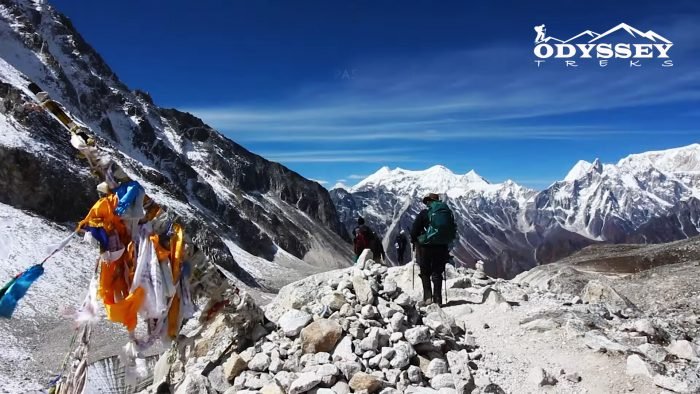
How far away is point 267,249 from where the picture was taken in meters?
142

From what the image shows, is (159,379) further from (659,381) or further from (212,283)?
(659,381)

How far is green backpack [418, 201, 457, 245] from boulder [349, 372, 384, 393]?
199 inches

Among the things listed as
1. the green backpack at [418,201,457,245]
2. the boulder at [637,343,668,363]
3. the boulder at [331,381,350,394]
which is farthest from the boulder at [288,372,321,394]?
the boulder at [637,343,668,363]

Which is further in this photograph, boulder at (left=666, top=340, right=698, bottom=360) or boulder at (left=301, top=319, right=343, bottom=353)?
boulder at (left=666, top=340, right=698, bottom=360)

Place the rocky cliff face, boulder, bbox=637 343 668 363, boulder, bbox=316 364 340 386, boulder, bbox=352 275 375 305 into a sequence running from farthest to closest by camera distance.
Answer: the rocky cliff face → boulder, bbox=352 275 375 305 → boulder, bbox=637 343 668 363 → boulder, bbox=316 364 340 386

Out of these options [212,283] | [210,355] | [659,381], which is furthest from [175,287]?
[659,381]

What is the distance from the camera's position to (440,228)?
12.8 meters

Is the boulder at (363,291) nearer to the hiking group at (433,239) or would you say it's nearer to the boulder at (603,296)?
the hiking group at (433,239)

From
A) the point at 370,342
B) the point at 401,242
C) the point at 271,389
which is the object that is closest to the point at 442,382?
the point at 370,342

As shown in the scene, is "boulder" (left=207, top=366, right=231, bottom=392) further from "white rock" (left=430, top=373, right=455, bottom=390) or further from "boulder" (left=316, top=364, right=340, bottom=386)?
"white rock" (left=430, top=373, right=455, bottom=390)

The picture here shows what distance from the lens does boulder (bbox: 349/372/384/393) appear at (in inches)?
336

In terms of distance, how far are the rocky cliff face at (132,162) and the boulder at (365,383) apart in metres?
62.8

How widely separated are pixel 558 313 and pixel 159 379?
9703 millimetres

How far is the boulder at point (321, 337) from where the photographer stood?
9570 mm
